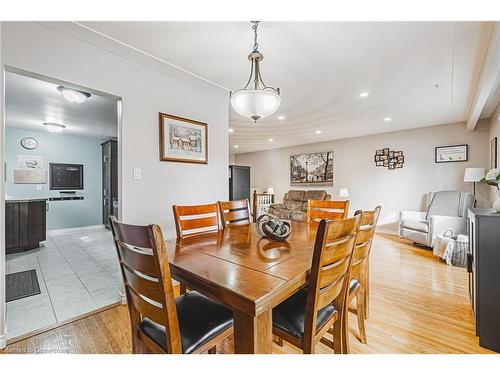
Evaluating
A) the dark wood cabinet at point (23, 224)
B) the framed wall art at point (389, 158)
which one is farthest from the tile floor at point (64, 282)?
the framed wall art at point (389, 158)

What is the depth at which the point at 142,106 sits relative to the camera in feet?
7.80

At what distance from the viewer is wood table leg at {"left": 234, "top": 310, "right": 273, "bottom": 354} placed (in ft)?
2.86

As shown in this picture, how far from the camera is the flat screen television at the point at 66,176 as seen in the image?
5336 millimetres

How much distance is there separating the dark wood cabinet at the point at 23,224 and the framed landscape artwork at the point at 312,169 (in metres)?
5.84

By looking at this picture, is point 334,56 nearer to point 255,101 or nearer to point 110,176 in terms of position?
point 255,101

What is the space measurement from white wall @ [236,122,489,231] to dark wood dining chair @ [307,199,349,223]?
3.78 meters

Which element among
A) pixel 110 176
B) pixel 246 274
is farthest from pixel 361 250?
pixel 110 176

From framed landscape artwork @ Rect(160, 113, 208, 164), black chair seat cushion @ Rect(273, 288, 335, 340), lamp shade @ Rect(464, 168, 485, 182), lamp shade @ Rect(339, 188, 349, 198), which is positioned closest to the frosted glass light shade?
framed landscape artwork @ Rect(160, 113, 208, 164)

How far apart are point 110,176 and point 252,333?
18.7 ft

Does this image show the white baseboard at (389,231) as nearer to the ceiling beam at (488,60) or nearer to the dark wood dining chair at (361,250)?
the ceiling beam at (488,60)

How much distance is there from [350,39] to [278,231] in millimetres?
1704

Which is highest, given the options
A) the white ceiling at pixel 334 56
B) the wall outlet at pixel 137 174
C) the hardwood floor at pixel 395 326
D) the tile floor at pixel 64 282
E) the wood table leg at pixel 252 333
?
the white ceiling at pixel 334 56

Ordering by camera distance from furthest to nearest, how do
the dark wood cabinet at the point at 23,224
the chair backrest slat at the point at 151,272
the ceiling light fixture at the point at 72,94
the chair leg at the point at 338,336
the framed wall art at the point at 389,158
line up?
1. the framed wall art at the point at 389,158
2. the dark wood cabinet at the point at 23,224
3. the ceiling light fixture at the point at 72,94
4. the chair leg at the point at 338,336
5. the chair backrest slat at the point at 151,272
